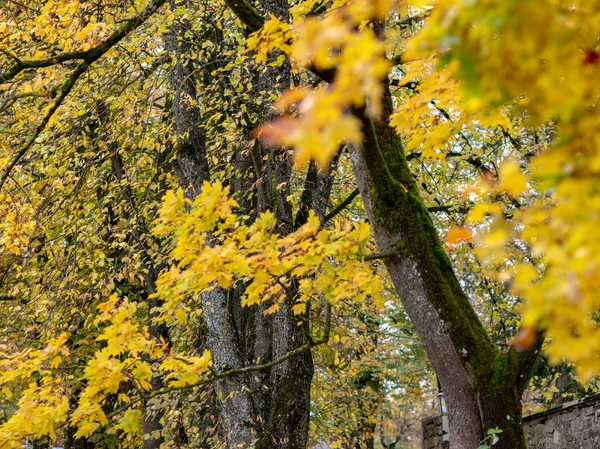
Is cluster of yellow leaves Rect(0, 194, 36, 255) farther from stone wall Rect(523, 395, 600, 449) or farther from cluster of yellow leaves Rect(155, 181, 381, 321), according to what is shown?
stone wall Rect(523, 395, 600, 449)

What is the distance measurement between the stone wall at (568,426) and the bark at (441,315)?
3880 millimetres

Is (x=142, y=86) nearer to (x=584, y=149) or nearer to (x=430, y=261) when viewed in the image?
(x=430, y=261)

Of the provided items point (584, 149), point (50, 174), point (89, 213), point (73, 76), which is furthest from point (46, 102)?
point (584, 149)

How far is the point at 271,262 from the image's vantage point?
380 cm

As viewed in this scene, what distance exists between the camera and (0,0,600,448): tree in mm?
1626

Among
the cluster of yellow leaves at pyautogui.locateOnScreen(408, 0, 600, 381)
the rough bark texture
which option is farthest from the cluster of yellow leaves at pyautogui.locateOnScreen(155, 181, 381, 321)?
the rough bark texture

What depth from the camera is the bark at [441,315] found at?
4.32 metres

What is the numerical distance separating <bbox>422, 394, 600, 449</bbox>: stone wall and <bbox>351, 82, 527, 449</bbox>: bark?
153 inches

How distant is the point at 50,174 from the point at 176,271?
5468mm

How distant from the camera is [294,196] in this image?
724cm

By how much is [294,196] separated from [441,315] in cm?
314

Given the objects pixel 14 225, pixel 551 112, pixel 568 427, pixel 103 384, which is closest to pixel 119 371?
pixel 103 384

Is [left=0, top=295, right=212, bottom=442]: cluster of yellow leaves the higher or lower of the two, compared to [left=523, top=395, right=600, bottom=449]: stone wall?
lower

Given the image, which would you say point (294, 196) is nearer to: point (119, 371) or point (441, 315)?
point (441, 315)
